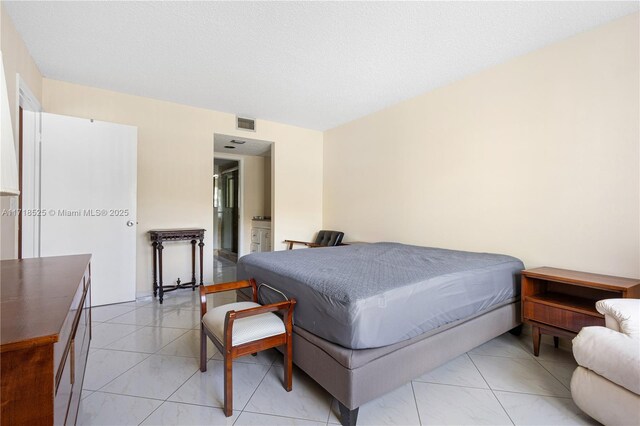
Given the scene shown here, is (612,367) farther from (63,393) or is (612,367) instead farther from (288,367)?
(63,393)

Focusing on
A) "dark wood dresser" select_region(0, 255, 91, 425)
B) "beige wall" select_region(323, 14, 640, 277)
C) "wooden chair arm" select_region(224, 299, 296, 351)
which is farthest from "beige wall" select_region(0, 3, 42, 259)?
"beige wall" select_region(323, 14, 640, 277)

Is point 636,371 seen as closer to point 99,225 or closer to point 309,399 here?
point 309,399

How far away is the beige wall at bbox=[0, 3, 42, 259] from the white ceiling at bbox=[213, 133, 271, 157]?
6.58 ft

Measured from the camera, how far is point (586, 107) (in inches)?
88.0

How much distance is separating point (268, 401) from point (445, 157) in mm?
2856

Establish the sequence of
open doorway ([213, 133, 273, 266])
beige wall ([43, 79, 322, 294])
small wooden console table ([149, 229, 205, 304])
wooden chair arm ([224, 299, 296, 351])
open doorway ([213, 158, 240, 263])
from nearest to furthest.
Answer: wooden chair arm ([224, 299, 296, 351]) < beige wall ([43, 79, 322, 294]) < small wooden console table ([149, 229, 205, 304]) < open doorway ([213, 133, 273, 266]) < open doorway ([213, 158, 240, 263])

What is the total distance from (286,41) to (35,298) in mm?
2343

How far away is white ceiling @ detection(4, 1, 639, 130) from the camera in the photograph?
2037 millimetres

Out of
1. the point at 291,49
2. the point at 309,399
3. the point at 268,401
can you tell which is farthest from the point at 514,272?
the point at 291,49

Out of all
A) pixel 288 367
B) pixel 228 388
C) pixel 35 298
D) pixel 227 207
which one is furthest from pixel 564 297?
pixel 227 207

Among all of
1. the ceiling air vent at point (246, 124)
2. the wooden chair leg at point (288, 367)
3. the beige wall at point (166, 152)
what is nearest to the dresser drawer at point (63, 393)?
the wooden chair leg at point (288, 367)

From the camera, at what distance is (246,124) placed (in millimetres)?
4371

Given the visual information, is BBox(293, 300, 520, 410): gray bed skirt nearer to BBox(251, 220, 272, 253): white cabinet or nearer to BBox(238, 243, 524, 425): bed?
BBox(238, 243, 524, 425): bed

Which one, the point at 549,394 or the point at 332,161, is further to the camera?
the point at 332,161
